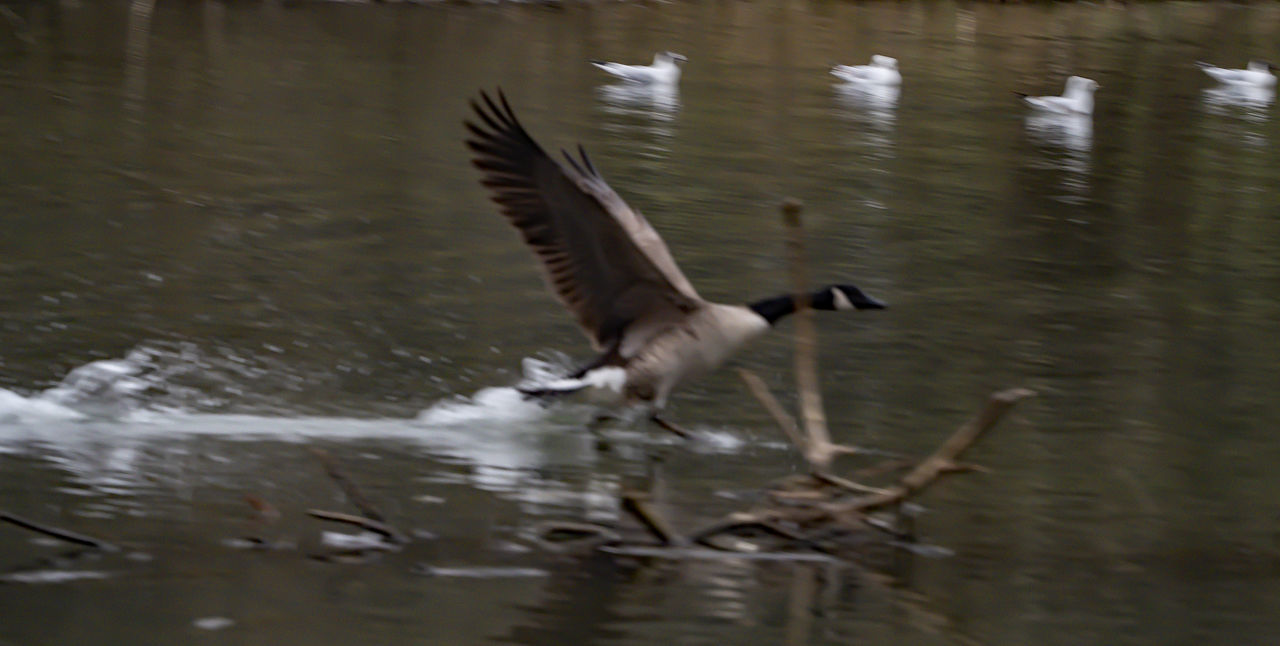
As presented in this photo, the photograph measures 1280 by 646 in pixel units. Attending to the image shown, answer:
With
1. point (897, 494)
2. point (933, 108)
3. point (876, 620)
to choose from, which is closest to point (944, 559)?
point (897, 494)

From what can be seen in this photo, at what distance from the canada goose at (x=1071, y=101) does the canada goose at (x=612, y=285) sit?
42.0 ft

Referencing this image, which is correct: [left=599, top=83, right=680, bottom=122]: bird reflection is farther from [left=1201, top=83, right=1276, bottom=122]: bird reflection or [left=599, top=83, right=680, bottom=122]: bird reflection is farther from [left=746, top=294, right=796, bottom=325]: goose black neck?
[left=746, top=294, right=796, bottom=325]: goose black neck

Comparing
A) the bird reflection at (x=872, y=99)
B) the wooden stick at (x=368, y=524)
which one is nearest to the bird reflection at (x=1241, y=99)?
the bird reflection at (x=872, y=99)

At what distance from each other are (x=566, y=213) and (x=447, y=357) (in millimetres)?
1730

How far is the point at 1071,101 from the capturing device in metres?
19.3

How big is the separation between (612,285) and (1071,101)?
44.4ft

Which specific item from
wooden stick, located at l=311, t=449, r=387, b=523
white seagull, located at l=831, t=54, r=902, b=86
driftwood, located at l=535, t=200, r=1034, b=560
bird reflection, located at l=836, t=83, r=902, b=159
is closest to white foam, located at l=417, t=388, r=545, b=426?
driftwood, located at l=535, t=200, r=1034, b=560

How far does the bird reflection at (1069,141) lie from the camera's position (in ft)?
49.1

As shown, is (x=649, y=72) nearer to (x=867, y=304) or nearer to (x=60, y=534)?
(x=867, y=304)

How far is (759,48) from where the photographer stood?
24266 millimetres

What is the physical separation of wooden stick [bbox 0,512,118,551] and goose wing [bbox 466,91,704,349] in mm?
2144

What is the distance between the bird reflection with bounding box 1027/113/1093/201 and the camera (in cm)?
1497

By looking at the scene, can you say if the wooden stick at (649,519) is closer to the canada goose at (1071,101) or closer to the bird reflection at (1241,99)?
the canada goose at (1071,101)

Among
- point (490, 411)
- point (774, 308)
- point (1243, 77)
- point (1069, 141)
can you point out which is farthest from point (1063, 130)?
point (490, 411)
